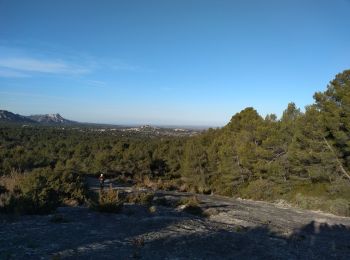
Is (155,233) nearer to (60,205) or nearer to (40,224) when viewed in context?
(40,224)

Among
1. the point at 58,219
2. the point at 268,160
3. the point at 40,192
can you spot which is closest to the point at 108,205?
the point at 58,219

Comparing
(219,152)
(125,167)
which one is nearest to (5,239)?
(219,152)

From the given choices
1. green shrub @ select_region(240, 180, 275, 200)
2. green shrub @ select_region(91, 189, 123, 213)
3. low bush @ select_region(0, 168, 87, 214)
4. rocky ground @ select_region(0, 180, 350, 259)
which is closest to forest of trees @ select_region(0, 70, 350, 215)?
green shrub @ select_region(240, 180, 275, 200)

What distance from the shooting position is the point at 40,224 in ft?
34.3

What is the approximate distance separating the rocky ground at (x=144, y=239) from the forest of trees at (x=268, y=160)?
18.9ft

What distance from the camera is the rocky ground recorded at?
823 centimetres

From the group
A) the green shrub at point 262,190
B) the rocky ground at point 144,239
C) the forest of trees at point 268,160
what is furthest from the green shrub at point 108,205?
the green shrub at point 262,190

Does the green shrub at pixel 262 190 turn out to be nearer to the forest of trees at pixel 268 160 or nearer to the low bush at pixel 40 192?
the forest of trees at pixel 268 160

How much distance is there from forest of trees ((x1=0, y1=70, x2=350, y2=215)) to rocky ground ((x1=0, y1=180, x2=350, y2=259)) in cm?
577

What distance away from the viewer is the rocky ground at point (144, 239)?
823 centimetres

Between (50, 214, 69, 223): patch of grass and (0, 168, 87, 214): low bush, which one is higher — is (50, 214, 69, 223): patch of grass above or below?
below

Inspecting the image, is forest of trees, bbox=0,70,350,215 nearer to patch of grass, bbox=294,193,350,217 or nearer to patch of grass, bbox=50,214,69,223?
patch of grass, bbox=294,193,350,217

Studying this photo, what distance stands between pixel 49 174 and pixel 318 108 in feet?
66.2

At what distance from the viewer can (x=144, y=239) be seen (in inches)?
378
